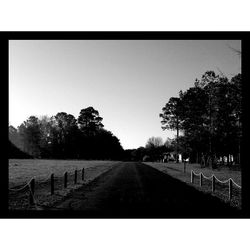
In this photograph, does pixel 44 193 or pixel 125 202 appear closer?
pixel 125 202

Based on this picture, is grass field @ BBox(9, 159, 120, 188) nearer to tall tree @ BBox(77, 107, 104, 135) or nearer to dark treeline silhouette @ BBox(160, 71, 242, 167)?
dark treeline silhouette @ BBox(160, 71, 242, 167)

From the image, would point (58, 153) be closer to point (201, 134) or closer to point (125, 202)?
point (201, 134)

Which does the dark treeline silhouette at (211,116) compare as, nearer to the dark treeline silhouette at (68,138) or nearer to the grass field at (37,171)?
the grass field at (37,171)

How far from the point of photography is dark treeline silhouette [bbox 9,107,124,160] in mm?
97438

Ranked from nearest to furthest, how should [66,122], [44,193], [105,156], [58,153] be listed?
[44,193]
[58,153]
[66,122]
[105,156]

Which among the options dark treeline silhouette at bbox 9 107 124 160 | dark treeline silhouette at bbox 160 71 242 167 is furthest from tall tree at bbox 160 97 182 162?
dark treeline silhouette at bbox 9 107 124 160

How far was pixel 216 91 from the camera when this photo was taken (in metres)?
42.3

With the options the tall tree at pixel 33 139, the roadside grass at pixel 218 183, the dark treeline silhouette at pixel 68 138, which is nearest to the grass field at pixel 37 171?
the roadside grass at pixel 218 183

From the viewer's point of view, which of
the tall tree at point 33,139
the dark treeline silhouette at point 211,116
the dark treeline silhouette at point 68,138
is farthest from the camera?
the tall tree at point 33,139

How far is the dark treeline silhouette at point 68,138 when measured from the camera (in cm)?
9744

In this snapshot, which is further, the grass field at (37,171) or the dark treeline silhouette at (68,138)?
the dark treeline silhouette at (68,138)

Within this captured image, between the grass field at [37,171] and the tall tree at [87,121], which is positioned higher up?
the tall tree at [87,121]
